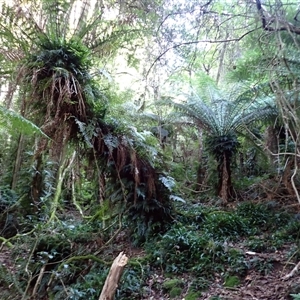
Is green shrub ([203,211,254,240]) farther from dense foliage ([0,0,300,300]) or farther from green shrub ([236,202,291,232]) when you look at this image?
green shrub ([236,202,291,232])

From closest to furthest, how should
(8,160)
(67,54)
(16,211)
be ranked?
(67,54) → (16,211) → (8,160)

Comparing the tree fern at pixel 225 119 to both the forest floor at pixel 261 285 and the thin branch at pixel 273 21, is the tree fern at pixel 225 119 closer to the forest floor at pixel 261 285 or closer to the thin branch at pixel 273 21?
the forest floor at pixel 261 285

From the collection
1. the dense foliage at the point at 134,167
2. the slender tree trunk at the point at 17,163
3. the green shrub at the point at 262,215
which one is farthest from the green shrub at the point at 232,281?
the slender tree trunk at the point at 17,163

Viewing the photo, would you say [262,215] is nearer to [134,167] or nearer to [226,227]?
[226,227]

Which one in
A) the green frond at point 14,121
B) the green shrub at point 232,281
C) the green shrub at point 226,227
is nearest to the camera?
the green frond at point 14,121

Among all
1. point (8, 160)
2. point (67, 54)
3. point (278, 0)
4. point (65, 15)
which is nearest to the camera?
point (278, 0)

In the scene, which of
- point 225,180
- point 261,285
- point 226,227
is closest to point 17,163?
point 225,180

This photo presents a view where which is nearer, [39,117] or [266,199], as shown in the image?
A: [39,117]

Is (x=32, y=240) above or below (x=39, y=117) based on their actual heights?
below

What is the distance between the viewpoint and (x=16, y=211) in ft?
17.5

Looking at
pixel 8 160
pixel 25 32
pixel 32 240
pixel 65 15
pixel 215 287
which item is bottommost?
pixel 215 287

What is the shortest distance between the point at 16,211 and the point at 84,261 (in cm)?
194

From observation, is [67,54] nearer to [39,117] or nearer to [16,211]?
[39,117]

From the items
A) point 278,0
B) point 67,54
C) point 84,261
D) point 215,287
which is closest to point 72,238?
point 84,261
